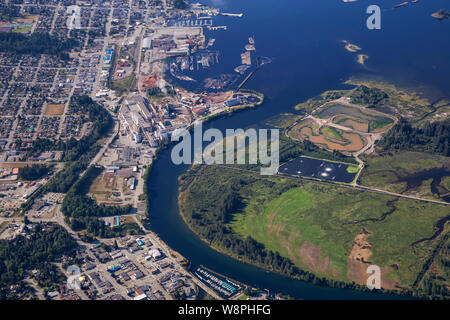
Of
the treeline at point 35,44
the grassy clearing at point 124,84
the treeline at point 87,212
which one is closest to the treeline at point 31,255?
the treeline at point 87,212

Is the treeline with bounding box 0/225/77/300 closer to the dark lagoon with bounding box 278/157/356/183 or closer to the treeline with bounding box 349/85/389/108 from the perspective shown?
the dark lagoon with bounding box 278/157/356/183

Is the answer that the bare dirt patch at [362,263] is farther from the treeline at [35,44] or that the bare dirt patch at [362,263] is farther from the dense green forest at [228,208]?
the treeline at [35,44]

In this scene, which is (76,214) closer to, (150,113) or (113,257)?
(113,257)

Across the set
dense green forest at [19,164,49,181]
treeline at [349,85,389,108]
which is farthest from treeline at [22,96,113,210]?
treeline at [349,85,389,108]

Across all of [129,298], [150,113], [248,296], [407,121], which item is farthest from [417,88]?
[129,298]

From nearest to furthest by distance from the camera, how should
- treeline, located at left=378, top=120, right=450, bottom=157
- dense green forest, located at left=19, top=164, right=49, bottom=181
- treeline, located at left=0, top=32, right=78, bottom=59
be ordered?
dense green forest, located at left=19, top=164, right=49, bottom=181 → treeline, located at left=378, top=120, right=450, bottom=157 → treeline, located at left=0, top=32, right=78, bottom=59

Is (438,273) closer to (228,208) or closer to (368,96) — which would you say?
(228,208)
